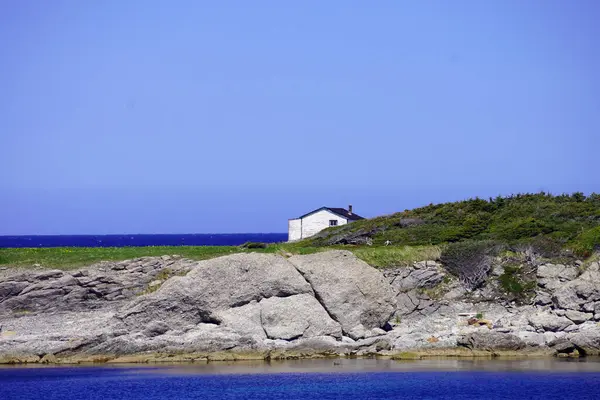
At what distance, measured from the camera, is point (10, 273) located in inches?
1827

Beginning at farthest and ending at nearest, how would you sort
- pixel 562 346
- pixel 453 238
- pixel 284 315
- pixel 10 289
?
pixel 453 238 → pixel 10 289 → pixel 284 315 → pixel 562 346

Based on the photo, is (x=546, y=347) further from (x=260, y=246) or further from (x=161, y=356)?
(x=260, y=246)

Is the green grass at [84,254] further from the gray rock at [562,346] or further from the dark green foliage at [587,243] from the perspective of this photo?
the gray rock at [562,346]

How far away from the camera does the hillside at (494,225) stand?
51.4 meters

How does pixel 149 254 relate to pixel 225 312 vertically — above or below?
above

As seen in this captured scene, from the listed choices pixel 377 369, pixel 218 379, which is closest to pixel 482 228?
pixel 377 369

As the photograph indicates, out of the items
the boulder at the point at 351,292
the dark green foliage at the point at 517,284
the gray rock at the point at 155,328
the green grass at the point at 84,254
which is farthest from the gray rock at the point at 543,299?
the gray rock at the point at 155,328

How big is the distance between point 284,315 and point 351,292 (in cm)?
336

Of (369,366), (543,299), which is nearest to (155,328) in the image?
(369,366)

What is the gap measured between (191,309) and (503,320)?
14.2 m

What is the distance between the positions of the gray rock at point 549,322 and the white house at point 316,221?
37225mm

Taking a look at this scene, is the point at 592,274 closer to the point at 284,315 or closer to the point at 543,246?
the point at 543,246

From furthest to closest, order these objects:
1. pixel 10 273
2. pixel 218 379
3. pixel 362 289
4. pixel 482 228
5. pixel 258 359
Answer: pixel 482 228
pixel 10 273
pixel 362 289
pixel 258 359
pixel 218 379

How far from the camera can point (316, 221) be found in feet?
258
